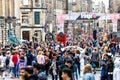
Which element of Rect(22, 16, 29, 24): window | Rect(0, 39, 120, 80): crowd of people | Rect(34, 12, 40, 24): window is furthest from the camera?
Rect(34, 12, 40, 24): window

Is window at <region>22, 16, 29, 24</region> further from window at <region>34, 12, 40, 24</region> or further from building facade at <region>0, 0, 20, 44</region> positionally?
building facade at <region>0, 0, 20, 44</region>

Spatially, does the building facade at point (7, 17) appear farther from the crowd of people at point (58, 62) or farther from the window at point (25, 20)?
the crowd of people at point (58, 62)

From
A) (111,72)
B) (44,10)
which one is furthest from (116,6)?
(111,72)

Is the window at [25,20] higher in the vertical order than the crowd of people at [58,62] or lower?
lower

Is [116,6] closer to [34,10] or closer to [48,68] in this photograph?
[34,10]

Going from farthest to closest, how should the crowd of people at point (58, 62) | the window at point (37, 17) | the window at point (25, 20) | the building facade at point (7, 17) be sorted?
the window at point (37, 17) → the window at point (25, 20) → the building facade at point (7, 17) → the crowd of people at point (58, 62)

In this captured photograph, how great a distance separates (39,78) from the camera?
45.5 ft

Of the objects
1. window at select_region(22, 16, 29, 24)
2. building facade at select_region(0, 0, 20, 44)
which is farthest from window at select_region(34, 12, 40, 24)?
building facade at select_region(0, 0, 20, 44)

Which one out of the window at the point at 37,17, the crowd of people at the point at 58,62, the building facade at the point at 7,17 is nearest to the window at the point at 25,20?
the window at the point at 37,17

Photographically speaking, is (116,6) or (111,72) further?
(116,6)

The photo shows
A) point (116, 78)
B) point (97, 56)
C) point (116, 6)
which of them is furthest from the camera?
point (116, 6)

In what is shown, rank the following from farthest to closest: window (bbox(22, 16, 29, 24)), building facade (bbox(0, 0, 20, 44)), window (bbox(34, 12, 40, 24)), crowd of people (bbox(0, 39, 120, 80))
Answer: window (bbox(34, 12, 40, 24)) < window (bbox(22, 16, 29, 24)) < building facade (bbox(0, 0, 20, 44)) < crowd of people (bbox(0, 39, 120, 80))

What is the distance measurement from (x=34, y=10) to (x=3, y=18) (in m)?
26.8

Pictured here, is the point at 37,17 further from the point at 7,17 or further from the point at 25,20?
the point at 7,17
